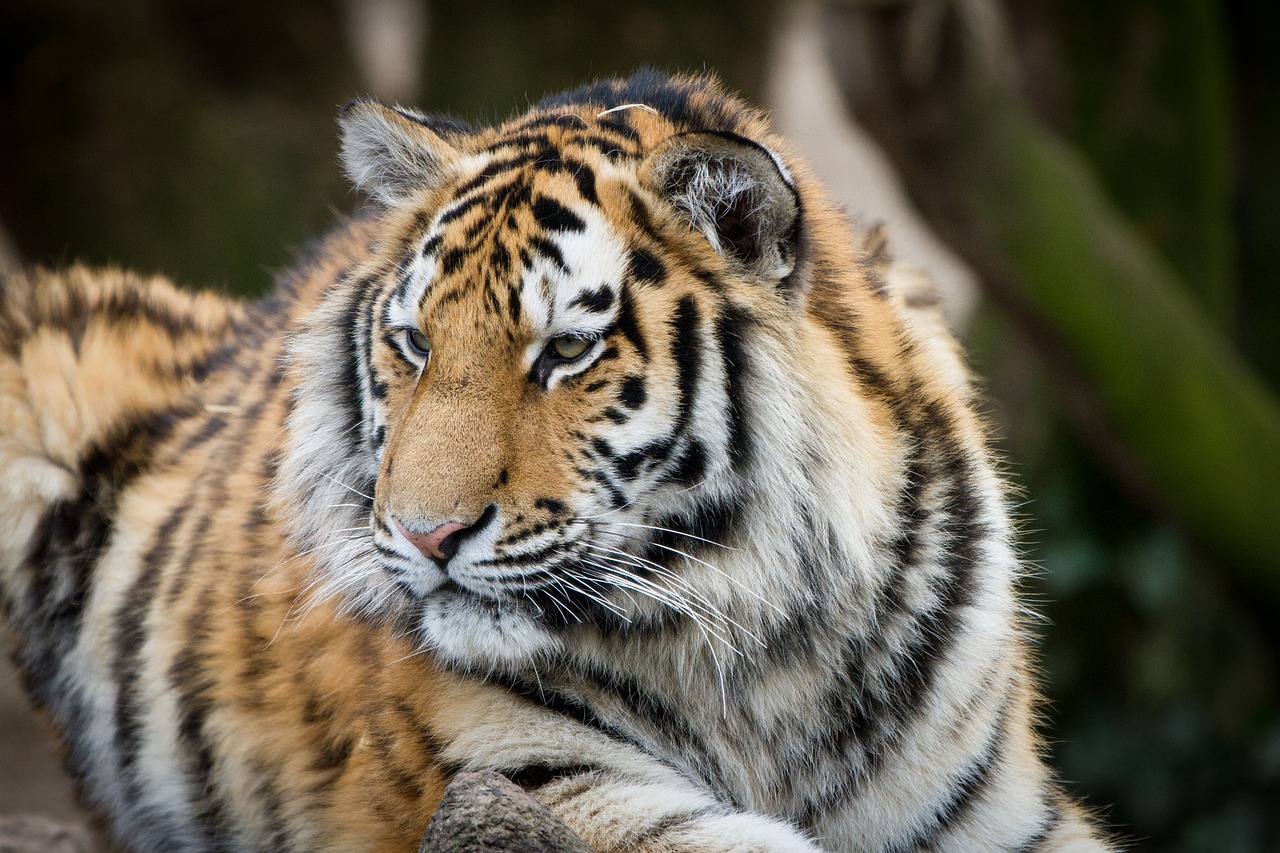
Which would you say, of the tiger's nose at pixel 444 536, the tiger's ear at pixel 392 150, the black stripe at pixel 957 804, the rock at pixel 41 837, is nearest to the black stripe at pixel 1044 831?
the black stripe at pixel 957 804

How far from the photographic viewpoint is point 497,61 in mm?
6965

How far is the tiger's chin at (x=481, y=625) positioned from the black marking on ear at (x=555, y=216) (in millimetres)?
635

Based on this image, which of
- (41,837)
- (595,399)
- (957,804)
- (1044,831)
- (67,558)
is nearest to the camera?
(595,399)

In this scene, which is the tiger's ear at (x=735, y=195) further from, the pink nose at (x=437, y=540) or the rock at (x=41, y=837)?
the rock at (x=41, y=837)

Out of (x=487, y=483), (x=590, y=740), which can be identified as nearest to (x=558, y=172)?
(x=487, y=483)

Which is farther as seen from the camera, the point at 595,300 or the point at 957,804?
the point at 957,804

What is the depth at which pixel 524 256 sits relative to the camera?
2303 millimetres

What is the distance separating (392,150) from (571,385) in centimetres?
70

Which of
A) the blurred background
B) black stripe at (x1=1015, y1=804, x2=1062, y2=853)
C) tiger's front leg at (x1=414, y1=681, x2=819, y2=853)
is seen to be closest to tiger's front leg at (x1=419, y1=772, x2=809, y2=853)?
tiger's front leg at (x1=414, y1=681, x2=819, y2=853)

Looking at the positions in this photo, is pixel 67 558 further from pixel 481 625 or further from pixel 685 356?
pixel 685 356

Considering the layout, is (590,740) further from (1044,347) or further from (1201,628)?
(1201,628)

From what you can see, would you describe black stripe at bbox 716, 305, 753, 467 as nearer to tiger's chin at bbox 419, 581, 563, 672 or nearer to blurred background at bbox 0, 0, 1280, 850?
tiger's chin at bbox 419, 581, 563, 672

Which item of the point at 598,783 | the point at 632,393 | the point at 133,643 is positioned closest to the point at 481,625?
the point at 598,783

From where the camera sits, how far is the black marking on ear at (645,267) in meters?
2.32
